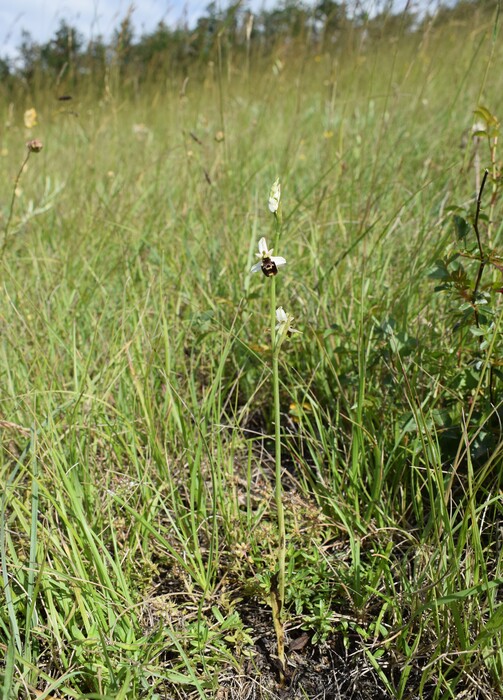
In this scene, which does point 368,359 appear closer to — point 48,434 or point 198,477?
point 198,477

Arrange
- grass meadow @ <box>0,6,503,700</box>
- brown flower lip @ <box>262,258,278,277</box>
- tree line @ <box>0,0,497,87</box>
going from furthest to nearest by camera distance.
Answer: tree line @ <box>0,0,497,87</box>
grass meadow @ <box>0,6,503,700</box>
brown flower lip @ <box>262,258,278,277</box>

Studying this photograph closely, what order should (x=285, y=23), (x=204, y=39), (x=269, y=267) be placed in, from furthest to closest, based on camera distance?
(x=285, y=23)
(x=204, y=39)
(x=269, y=267)

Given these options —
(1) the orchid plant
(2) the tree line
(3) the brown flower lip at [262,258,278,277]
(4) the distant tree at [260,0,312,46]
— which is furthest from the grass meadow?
(4) the distant tree at [260,0,312,46]

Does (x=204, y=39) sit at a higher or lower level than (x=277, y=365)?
higher

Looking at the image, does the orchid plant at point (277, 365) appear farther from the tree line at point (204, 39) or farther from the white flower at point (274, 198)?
the tree line at point (204, 39)

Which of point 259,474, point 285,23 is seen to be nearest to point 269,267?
point 259,474

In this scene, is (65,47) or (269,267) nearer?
(269,267)

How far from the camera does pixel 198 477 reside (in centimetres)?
118

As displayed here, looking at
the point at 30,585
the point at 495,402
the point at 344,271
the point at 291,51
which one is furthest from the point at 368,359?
the point at 291,51

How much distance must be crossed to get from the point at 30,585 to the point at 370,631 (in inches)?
24.5

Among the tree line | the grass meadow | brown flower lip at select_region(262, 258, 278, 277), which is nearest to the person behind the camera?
brown flower lip at select_region(262, 258, 278, 277)

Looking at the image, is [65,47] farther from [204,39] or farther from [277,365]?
[277,365]

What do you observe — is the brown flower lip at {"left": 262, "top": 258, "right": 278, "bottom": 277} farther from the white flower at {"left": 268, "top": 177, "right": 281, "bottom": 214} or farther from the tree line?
the tree line

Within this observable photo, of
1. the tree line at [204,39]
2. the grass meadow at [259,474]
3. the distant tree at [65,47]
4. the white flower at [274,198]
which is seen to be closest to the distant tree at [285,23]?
the tree line at [204,39]
